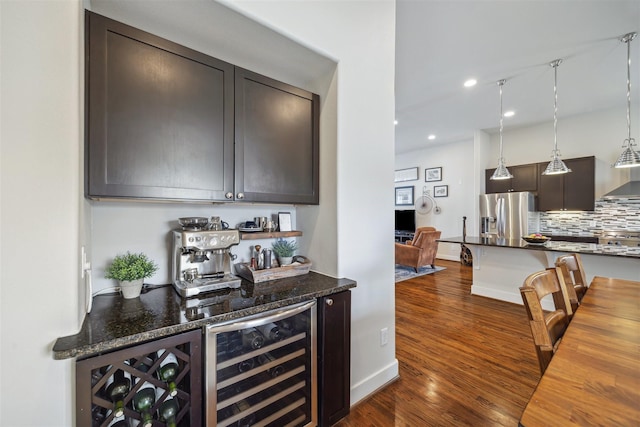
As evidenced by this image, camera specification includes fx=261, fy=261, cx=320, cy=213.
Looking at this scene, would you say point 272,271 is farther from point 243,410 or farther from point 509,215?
point 509,215

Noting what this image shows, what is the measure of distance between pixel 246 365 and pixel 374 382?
3.44 feet

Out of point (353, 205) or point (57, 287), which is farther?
point (353, 205)

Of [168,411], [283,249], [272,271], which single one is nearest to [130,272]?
→ [168,411]

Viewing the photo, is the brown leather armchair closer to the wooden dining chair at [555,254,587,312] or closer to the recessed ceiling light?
the recessed ceiling light

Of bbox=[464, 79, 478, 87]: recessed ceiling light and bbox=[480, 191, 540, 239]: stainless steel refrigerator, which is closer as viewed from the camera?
bbox=[464, 79, 478, 87]: recessed ceiling light

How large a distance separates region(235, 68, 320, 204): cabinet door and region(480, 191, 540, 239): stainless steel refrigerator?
191 inches

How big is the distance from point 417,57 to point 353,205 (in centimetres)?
241

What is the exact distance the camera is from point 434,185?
7.01m

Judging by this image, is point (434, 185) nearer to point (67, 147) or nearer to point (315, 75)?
point (315, 75)

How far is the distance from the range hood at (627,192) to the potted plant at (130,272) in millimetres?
6209

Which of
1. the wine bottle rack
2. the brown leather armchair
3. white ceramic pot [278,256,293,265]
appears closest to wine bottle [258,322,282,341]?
the wine bottle rack

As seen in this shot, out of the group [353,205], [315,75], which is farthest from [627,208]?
[315,75]

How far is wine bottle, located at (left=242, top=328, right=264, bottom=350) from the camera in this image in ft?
4.26

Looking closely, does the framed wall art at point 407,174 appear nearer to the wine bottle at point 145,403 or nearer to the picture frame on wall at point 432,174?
the picture frame on wall at point 432,174
